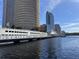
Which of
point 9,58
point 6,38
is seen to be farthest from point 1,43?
point 9,58

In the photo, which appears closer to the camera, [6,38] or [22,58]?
A: [22,58]

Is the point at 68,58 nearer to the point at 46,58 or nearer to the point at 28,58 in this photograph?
the point at 46,58

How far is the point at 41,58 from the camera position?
101ft

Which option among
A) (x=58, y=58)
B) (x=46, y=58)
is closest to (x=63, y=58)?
(x=58, y=58)

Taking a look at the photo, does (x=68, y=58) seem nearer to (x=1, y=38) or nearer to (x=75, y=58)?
(x=75, y=58)

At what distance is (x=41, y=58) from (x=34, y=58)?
3.88 ft

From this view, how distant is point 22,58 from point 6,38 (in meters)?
35.5

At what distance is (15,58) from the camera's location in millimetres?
30547

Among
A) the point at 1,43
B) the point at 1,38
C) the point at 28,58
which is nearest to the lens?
the point at 28,58

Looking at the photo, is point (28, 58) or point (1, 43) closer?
point (28, 58)

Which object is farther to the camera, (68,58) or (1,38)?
(1,38)

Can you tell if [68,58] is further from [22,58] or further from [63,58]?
[22,58]

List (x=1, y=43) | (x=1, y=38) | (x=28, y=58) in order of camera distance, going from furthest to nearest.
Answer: (x=1, y=43) < (x=1, y=38) < (x=28, y=58)

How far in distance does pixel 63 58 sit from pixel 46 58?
107 inches
